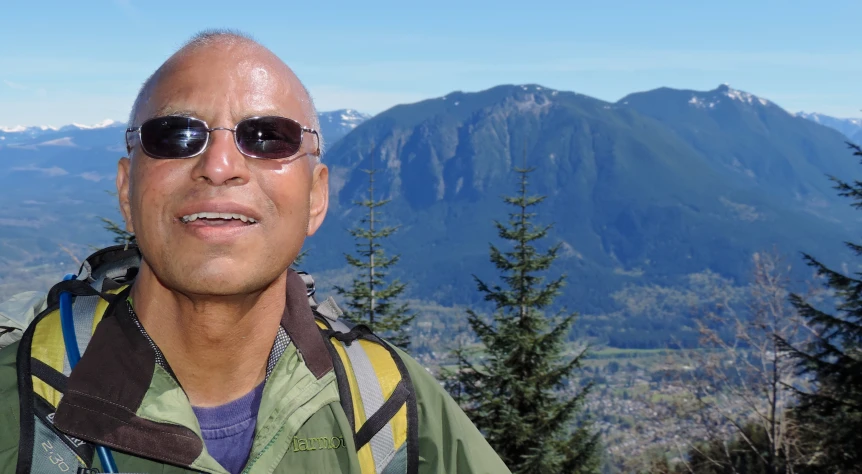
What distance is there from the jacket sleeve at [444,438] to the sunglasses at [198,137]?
769 mm

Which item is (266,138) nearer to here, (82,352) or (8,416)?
(82,352)

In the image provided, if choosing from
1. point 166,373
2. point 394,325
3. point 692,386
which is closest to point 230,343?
point 166,373

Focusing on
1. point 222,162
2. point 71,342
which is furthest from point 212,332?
point 222,162

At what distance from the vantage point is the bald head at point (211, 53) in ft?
6.46

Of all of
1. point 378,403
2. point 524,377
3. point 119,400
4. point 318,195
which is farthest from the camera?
point 524,377

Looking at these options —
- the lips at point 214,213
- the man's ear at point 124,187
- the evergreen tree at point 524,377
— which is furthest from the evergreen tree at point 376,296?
the lips at point 214,213

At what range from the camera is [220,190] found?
1869 millimetres

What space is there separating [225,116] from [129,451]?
35.9 inches

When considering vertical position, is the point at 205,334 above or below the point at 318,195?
below

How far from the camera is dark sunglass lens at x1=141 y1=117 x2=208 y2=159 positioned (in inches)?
74.3

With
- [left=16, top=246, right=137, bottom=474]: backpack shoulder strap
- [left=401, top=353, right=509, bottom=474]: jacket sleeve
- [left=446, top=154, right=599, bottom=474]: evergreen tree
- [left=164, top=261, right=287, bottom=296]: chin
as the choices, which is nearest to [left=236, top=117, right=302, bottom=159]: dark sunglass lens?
[left=164, top=261, right=287, bottom=296]: chin

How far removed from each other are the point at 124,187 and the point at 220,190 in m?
0.43

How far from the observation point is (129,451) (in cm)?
179

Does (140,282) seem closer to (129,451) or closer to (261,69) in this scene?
(129,451)
